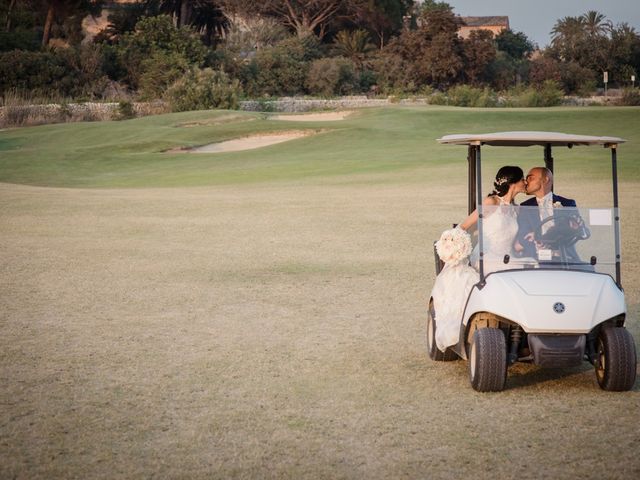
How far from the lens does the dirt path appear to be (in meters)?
5.30

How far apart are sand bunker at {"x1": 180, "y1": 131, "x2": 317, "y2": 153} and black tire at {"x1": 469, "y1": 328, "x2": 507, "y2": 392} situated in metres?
28.5

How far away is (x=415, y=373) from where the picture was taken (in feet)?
23.7

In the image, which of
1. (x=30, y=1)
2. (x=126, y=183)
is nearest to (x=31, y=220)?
(x=126, y=183)

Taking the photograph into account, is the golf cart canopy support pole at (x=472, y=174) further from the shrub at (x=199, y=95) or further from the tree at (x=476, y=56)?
the tree at (x=476, y=56)

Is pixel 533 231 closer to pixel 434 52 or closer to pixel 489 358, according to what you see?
pixel 489 358

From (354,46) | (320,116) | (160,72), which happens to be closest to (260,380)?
(320,116)

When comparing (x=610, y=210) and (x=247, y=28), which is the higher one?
(x=247, y=28)

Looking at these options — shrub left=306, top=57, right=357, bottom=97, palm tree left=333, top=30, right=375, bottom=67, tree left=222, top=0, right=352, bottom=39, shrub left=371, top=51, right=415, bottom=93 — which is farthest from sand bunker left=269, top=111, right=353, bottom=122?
tree left=222, top=0, right=352, bottom=39

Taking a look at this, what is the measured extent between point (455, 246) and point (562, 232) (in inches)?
31.5

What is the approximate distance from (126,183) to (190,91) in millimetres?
22760

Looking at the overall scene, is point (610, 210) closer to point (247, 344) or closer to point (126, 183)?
point (247, 344)

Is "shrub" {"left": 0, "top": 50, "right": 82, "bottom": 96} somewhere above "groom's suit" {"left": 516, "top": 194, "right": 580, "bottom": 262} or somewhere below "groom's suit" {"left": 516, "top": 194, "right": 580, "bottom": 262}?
above

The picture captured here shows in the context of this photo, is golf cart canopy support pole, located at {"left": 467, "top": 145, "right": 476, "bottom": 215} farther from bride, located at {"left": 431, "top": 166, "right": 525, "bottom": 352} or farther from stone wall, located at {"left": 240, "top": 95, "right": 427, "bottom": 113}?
stone wall, located at {"left": 240, "top": 95, "right": 427, "bottom": 113}

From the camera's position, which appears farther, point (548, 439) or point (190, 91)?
point (190, 91)
